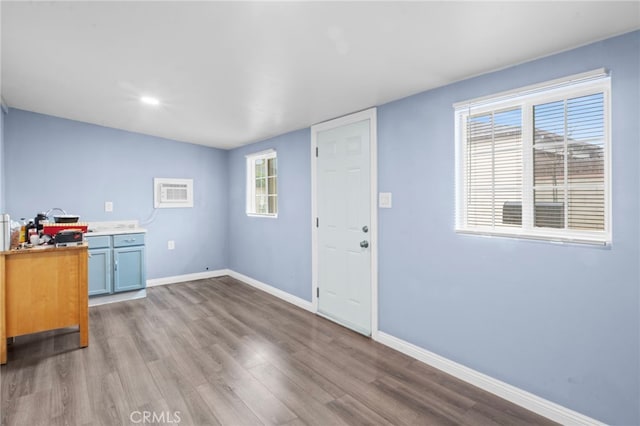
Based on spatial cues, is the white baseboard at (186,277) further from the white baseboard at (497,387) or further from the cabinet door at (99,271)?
the white baseboard at (497,387)

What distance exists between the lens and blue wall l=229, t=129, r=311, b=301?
13.0 ft

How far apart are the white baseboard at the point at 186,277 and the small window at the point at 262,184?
49.7 inches

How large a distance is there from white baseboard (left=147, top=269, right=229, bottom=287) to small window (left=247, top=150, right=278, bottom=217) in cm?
126

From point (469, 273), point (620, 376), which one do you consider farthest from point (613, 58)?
point (620, 376)

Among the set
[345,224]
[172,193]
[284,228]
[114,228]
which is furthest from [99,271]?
[345,224]

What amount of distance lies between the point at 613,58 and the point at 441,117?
1.00m

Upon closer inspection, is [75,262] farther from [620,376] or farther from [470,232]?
[620,376]

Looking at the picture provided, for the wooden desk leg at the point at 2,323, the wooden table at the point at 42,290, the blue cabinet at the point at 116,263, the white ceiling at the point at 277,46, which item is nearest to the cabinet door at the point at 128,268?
the blue cabinet at the point at 116,263

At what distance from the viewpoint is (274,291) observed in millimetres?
4477

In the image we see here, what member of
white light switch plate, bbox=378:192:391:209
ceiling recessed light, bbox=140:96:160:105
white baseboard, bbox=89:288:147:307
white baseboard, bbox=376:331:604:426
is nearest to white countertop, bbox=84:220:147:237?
white baseboard, bbox=89:288:147:307

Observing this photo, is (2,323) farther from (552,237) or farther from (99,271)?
(552,237)

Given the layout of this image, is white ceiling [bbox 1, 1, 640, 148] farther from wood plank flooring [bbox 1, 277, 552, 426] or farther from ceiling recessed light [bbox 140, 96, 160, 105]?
wood plank flooring [bbox 1, 277, 552, 426]

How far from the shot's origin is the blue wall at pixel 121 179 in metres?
3.94

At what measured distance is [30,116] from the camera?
3.96 meters
